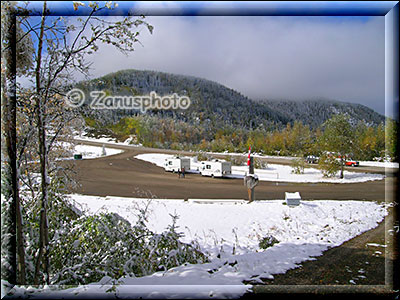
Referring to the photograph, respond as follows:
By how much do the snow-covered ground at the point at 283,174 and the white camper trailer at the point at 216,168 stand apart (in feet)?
0.25

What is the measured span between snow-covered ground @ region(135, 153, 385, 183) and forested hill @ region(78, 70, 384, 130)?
571mm

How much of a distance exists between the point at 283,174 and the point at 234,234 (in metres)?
1.16

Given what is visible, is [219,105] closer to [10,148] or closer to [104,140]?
[104,140]

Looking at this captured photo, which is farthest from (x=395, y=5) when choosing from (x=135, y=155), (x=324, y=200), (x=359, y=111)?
(x=135, y=155)

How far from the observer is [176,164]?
3.05 m

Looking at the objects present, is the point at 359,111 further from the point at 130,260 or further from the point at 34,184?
the point at 34,184

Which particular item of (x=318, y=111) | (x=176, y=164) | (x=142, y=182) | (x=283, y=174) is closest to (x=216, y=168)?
(x=176, y=164)

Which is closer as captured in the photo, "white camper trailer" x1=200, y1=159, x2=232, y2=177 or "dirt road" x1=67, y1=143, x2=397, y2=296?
"dirt road" x1=67, y1=143, x2=397, y2=296

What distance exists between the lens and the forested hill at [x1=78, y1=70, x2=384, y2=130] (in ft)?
8.46

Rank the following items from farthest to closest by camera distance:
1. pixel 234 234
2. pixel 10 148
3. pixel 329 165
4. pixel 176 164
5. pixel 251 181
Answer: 1. pixel 329 165
2. pixel 251 181
3. pixel 176 164
4. pixel 234 234
5. pixel 10 148

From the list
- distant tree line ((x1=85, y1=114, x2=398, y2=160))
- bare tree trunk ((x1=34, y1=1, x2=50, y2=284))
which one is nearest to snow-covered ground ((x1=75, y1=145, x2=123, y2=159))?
distant tree line ((x1=85, y1=114, x2=398, y2=160))

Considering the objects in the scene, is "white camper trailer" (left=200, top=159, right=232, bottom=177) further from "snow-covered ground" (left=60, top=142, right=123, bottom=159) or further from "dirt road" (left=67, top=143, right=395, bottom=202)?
"snow-covered ground" (left=60, top=142, right=123, bottom=159)

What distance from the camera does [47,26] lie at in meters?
2.23

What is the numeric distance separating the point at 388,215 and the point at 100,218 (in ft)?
10.6
